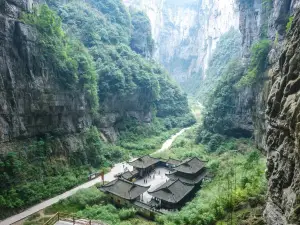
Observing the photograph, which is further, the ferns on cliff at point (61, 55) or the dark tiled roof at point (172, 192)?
the ferns on cliff at point (61, 55)

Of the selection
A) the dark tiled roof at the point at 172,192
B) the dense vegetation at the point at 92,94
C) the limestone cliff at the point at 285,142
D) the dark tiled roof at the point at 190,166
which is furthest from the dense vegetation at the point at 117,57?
the limestone cliff at the point at 285,142

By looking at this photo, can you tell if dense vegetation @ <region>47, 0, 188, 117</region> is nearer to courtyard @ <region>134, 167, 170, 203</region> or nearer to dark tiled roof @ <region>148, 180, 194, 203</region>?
courtyard @ <region>134, 167, 170, 203</region>

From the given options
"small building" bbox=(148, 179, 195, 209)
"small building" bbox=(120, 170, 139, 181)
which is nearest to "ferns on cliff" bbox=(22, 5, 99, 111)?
"small building" bbox=(120, 170, 139, 181)

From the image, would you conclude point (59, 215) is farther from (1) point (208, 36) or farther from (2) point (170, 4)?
(2) point (170, 4)

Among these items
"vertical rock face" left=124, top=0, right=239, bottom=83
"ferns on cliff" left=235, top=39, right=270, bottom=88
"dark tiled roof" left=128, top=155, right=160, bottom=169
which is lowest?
"dark tiled roof" left=128, top=155, right=160, bottom=169

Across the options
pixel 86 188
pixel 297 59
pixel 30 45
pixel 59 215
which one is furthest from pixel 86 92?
pixel 297 59

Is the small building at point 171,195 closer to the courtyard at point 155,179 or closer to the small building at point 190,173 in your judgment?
the small building at point 190,173
